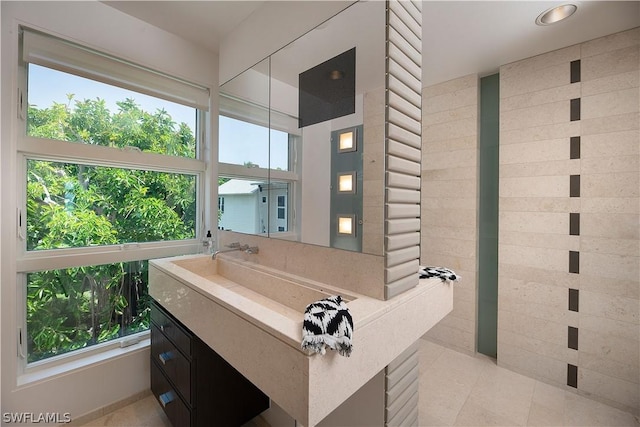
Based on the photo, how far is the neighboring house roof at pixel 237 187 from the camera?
6.56 ft

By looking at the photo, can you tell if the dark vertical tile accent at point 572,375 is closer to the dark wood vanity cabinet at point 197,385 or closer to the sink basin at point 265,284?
the sink basin at point 265,284

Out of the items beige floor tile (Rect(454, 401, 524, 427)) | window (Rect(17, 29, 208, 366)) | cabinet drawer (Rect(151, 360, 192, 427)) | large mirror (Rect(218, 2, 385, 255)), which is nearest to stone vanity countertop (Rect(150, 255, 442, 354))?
large mirror (Rect(218, 2, 385, 255))

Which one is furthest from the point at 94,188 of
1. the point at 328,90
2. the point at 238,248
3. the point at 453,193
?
the point at 453,193

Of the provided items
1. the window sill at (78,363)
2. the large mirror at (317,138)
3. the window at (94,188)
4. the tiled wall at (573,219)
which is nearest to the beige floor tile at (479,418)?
the tiled wall at (573,219)

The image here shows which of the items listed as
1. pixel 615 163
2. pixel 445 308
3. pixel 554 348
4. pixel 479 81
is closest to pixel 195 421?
pixel 445 308

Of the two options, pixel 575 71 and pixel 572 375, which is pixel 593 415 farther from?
pixel 575 71

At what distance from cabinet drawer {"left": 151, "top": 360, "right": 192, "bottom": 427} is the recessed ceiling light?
307 cm

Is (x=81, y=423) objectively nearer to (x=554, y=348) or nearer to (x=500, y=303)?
(x=500, y=303)

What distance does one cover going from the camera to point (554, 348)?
6.89 feet

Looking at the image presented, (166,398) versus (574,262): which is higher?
(574,262)

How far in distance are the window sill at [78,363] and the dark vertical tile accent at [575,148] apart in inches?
136

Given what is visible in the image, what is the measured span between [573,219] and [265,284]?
227 centimetres

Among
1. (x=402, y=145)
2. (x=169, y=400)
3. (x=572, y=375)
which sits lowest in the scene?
(x=572, y=375)

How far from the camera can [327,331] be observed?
814 mm
